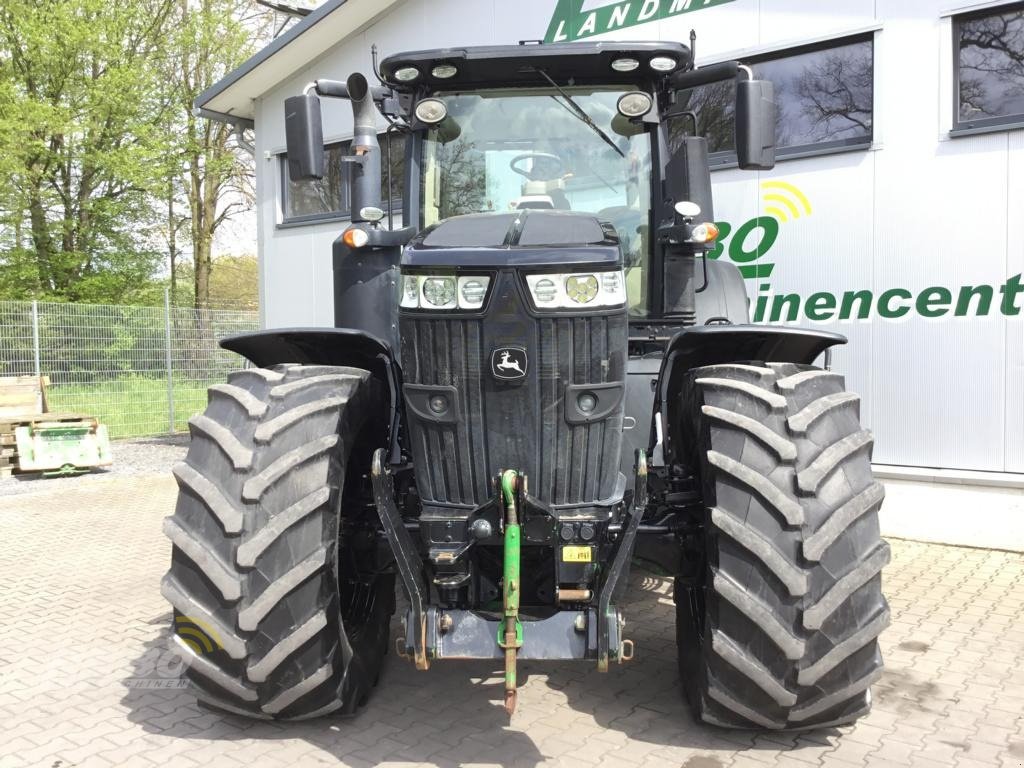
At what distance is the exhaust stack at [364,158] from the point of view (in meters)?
4.29

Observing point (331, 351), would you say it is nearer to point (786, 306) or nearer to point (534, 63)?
point (534, 63)

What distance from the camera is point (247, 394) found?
3.29 m

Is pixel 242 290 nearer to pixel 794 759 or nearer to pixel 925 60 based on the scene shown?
pixel 925 60

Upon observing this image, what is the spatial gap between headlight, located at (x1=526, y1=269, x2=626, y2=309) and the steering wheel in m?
1.16

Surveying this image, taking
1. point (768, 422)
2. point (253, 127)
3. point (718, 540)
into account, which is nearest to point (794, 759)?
point (718, 540)

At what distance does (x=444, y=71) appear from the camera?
4.01 meters

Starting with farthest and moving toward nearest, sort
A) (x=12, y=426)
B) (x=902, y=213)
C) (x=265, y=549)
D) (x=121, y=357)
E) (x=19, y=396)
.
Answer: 1. (x=121, y=357)
2. (x=19, y=396)
3. (x=12, y=426)
4. (x=902, y=213)
5. (x=265, y=549)

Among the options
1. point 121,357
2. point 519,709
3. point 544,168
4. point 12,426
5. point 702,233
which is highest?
point 544,168

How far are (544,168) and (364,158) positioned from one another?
3.28 ft

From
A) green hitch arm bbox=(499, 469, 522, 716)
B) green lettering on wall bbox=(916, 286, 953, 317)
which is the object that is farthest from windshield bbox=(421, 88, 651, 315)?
green lettering on wall bbox=(916, 286, 953, 317)

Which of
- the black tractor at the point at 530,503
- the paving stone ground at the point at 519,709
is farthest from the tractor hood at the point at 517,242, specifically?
the paving stone ground at the point at 519,709

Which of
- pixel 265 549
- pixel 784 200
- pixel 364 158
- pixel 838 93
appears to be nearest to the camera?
pixel 265 549

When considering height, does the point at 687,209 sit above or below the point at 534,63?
below

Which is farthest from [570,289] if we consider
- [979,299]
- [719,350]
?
[979,299]
